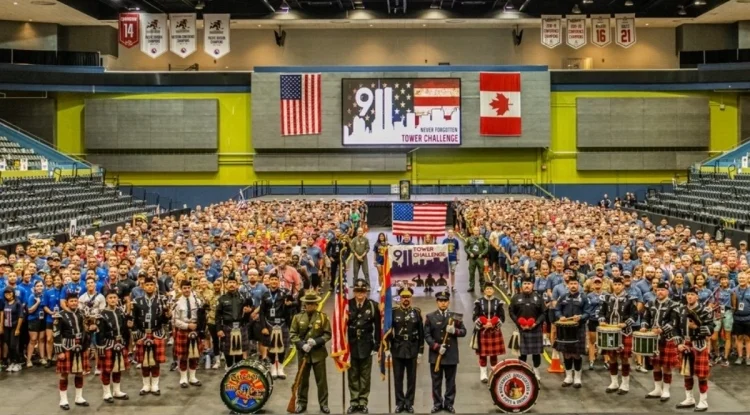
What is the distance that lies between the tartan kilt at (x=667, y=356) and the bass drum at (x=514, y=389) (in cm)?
230

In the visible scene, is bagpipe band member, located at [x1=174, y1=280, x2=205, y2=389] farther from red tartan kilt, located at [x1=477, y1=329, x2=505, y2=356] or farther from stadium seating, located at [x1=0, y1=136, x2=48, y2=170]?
stadium seating, located at [x1=0, y1=136, x2=48, y2=170]

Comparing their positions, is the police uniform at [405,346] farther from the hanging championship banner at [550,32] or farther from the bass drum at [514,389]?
the hanging championship banner at [550,32]

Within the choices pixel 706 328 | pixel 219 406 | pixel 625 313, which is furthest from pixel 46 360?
pixel 706 328

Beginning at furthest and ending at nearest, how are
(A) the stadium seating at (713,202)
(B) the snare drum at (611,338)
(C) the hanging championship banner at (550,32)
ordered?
(C) the hanging championship banner at (550,32) → (A) the stadium seating at (713,202) → (B) the snare drum at (611,338)

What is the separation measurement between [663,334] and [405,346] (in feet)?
13.3

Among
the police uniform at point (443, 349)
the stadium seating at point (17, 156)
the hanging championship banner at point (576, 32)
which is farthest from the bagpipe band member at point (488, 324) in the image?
the hanging championship banner at point (576, 32)

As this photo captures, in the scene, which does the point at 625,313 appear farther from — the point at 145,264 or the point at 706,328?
the point at 145,264

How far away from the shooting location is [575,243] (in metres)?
22.1

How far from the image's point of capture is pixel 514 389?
13.3 metres

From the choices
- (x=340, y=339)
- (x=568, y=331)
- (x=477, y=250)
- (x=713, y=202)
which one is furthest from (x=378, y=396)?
(x=713, y=202)

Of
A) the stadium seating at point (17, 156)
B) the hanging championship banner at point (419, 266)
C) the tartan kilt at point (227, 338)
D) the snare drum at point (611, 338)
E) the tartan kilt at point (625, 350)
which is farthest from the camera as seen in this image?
the stadium seating at point (17, 156)

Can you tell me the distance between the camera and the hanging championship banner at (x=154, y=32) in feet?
150

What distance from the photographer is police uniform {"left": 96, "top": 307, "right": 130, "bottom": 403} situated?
46.2ft

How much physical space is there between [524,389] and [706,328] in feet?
9.49
